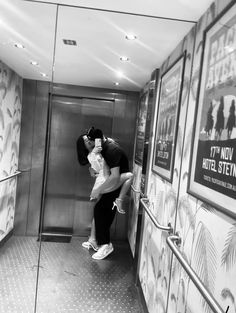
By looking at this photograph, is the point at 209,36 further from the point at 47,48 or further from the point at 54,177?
the point at 54,177

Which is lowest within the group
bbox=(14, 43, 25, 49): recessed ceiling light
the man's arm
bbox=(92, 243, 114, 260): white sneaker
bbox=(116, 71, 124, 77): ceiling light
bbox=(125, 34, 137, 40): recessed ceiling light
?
bbox=(92, 243, 114, 260): white sneaker

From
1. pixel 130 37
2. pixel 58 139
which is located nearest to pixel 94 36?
pixel 130 37

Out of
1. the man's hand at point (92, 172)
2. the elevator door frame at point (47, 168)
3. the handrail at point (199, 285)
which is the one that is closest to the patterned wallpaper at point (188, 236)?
the handrail at point (199, 285)

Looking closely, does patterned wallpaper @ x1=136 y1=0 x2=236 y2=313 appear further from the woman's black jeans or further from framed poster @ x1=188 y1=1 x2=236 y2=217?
the woman's black jeans

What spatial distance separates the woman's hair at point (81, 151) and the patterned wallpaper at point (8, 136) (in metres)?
0.52

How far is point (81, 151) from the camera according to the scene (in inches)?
89.5

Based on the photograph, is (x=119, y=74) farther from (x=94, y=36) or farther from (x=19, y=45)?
(x=19, y=45)

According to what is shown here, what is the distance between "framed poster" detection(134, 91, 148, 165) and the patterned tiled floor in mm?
986

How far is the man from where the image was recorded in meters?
2.29

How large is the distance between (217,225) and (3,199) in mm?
1929

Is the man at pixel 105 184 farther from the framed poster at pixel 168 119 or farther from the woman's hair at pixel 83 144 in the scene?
the framed poster at pixel 168 119

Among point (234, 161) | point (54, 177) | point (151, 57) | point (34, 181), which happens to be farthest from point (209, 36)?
point (34, 181)

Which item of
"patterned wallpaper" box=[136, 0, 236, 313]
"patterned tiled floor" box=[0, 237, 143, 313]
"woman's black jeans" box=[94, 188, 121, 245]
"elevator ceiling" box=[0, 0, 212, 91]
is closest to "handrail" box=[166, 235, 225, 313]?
"patterned wallpaper" box=[136, 0, 236, 313]

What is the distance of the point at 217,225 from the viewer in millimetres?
1034
